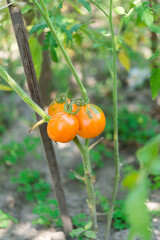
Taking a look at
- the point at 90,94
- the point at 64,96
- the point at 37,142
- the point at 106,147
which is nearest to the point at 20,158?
the point at 37,142

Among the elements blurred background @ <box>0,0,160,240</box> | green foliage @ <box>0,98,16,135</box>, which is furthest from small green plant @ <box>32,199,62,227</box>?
green foliage @ <box>0,98,16,135</box>

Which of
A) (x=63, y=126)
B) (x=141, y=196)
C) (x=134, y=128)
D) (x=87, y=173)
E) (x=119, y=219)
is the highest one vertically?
(x=134, y=128)

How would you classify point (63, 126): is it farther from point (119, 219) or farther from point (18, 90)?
point (119, 219)

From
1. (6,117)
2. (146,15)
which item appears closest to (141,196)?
(146,15)

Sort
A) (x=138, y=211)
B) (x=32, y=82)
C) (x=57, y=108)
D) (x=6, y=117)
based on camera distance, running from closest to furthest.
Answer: (x=138, y=211), (x=57, y=108), (x=32, y=82), (x=6, y=117)

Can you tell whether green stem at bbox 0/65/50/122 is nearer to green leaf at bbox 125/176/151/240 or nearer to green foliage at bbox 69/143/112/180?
green leaf at bbox 125/176/151/240

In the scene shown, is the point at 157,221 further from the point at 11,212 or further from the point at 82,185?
the point at 11,212
